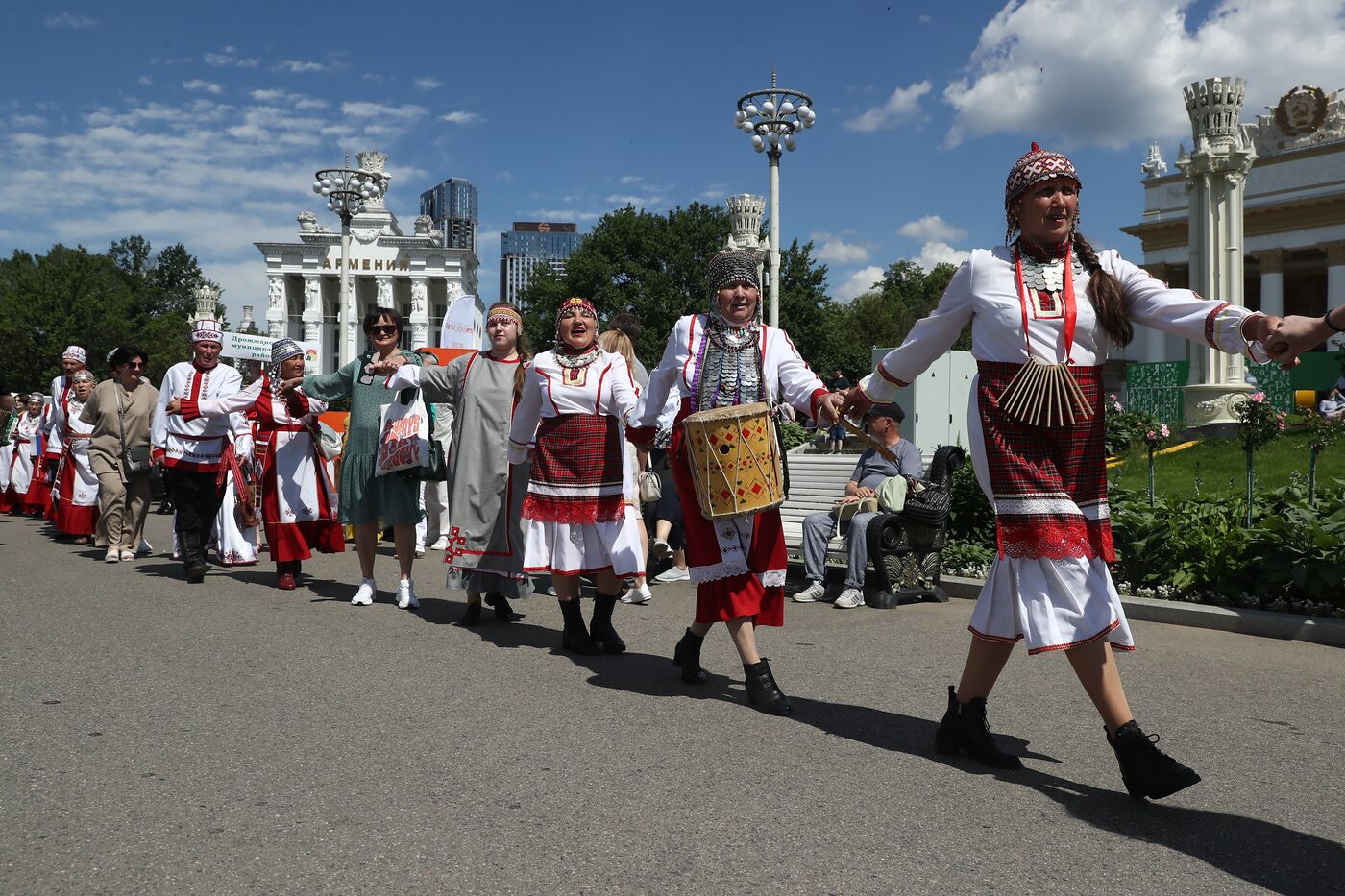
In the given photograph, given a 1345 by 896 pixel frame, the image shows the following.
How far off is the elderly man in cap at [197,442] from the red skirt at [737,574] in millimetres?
5940

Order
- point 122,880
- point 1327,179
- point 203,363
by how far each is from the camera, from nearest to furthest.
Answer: point 122,880 < point 203,363 < point 1327,179

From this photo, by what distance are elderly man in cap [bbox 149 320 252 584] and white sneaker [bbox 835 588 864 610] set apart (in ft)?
18.0

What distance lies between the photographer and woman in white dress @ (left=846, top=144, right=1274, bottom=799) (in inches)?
151

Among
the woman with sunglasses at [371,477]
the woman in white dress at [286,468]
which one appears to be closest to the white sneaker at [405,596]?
the woman with sunglasses at [371,477]

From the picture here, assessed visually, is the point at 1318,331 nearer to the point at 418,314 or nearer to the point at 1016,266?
the point at 1016,266

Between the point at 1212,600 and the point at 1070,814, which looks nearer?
the point at 1070,814

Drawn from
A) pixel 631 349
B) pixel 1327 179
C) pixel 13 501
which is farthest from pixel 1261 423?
pixel 1327 179

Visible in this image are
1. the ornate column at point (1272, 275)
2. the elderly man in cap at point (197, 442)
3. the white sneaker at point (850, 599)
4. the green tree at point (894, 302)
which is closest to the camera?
the white sneaker at point (850, 599)

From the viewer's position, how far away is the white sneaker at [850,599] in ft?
27.2

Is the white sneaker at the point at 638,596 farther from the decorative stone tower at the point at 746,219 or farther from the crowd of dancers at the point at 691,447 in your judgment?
the decorative stone tower at the point at 746,219

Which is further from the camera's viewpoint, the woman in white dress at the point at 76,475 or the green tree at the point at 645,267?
the green tree at the point at 645,267

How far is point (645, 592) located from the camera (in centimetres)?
867

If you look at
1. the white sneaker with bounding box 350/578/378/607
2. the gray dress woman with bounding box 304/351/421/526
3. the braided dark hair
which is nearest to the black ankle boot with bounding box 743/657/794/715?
the braided dark hair

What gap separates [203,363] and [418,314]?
10476 cm
